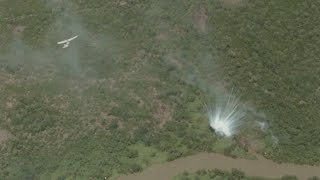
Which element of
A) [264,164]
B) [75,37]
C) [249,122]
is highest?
[75,37]

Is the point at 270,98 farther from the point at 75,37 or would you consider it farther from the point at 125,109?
the point at 75,37

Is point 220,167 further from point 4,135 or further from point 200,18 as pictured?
Result: point 4,135

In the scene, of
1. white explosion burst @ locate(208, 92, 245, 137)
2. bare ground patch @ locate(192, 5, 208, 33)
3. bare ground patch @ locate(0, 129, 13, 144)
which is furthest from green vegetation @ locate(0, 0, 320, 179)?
white explosion burst @ locate(208, 92, 245, 137)

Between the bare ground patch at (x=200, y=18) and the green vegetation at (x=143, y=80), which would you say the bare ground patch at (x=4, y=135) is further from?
the bare ground patch at (x=200, y=18)

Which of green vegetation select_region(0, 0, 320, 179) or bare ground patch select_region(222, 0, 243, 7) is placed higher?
bare ground patch select_region(222, 0, 243, 7)

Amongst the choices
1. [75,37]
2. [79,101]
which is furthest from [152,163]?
[75,37]

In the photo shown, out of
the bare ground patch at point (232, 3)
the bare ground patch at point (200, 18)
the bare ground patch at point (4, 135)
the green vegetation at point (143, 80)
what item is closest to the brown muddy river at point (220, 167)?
the green vegetation at point (143, 80)

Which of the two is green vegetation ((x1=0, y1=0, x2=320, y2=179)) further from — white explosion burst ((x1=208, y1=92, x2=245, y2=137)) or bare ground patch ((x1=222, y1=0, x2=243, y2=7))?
white explosion burst ((x1=208, y1=92, x2=245, y2=137))
